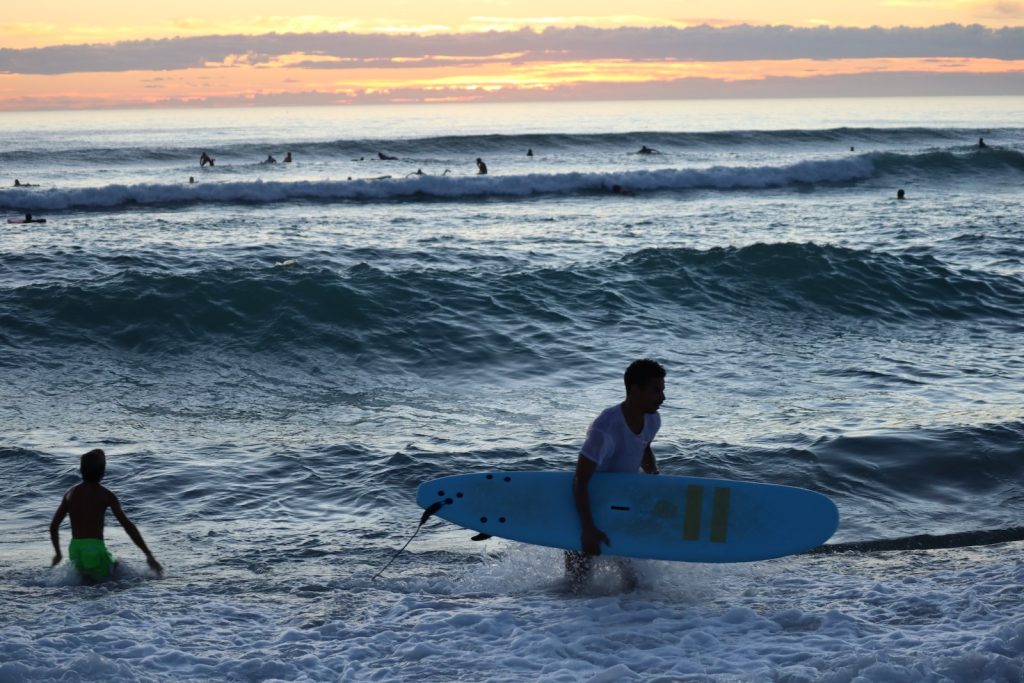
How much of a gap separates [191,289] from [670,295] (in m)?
7.33

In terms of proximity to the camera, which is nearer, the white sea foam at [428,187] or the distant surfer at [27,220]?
the distant surfer at [27,220]

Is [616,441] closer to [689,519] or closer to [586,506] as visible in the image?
[586,506]

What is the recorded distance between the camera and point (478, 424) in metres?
9.50

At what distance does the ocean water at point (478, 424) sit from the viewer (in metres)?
5.22

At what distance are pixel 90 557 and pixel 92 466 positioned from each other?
55 cm

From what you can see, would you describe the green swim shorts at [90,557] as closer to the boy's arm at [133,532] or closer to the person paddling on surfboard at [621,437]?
the boy's arm at [133,532]

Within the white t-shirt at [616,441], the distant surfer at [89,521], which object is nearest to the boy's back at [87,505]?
the distant surfer at [89,521]

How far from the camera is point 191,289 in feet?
47.8

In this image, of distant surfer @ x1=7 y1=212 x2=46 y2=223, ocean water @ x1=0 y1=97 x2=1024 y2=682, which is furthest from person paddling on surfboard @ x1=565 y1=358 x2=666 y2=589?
distant surfer @ x1=7 y1=212 x2=46 y2=223

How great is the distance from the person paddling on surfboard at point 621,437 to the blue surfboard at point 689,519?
14 cm

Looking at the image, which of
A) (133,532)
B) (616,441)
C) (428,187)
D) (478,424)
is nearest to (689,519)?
(616,441)

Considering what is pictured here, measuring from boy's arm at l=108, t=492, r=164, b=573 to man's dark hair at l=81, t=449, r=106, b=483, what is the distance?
16 centimetres

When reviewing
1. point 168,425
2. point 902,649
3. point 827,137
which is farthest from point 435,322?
point 827,137

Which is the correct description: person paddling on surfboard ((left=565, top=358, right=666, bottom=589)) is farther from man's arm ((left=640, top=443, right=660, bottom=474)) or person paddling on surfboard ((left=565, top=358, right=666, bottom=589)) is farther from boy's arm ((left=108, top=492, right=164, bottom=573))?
boy's arm ((left=108, top=492, right=164, bottom=573))
